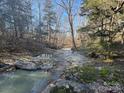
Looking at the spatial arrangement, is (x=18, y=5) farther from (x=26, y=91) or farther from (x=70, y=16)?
(x=26, y=91)

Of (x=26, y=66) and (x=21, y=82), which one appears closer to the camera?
(x=21, y=82)

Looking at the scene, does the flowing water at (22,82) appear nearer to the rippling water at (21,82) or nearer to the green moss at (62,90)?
the rippling water at (21,82)

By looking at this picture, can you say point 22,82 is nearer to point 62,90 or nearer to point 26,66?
point 26,66

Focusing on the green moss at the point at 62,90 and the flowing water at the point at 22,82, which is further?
the flowing water at the point at 22,82

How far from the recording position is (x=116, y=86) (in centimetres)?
739

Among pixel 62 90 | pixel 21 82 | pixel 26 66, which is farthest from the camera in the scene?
pixel 26 66

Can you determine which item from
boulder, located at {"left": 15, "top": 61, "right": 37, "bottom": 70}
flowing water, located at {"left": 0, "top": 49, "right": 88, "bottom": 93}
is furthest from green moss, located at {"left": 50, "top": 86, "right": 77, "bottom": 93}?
boulder, located at {"left": 15, "top": 61, "right": 37, "bottom": 70}

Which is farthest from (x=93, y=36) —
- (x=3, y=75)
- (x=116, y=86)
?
(x=116, y=86)

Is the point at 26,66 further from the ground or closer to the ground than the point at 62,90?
closer to the ground

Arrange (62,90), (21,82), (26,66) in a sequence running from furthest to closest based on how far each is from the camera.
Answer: (26,66), (21,82), (62,90)

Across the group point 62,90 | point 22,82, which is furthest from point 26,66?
point 62,90

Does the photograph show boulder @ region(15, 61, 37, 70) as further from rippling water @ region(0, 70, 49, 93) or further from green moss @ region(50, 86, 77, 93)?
green moss @ region(50, 86, 77, 93)

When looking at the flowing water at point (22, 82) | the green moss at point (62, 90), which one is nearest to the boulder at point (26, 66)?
the flowing water at point (22, 82)

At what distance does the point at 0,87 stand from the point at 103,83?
16.9 ft
